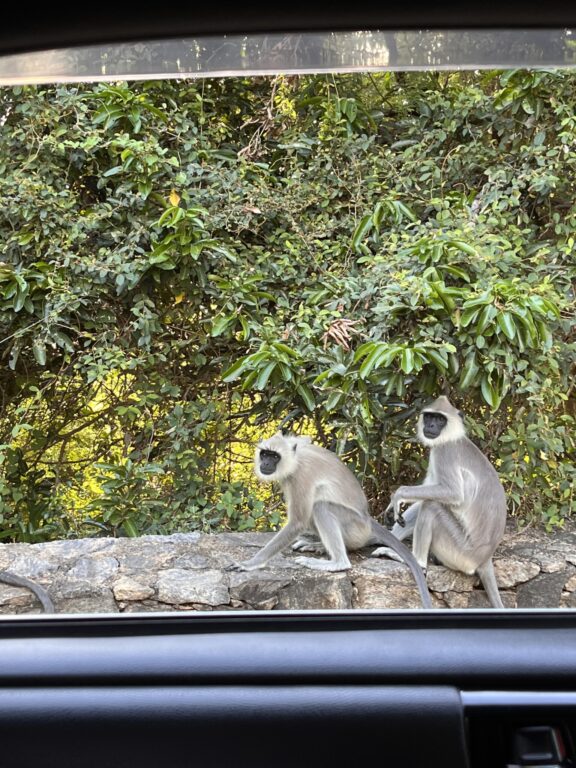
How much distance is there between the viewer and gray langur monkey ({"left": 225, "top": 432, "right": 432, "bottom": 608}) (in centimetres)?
443

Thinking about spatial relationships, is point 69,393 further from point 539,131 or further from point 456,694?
point 456,694

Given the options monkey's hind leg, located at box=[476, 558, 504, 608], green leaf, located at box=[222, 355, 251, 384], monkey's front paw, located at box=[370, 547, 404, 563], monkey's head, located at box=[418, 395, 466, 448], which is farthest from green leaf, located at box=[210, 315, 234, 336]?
monkey's hind leg, located at box=[476, 558, 504, 608]

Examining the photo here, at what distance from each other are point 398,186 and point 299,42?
4691 mm

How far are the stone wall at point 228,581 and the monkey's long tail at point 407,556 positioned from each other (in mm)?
67

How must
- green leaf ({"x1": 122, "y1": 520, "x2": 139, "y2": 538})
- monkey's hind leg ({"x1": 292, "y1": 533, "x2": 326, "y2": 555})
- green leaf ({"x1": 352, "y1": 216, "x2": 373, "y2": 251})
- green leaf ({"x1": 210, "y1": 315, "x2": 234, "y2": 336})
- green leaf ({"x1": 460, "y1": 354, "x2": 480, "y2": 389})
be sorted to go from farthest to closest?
green leaf ({"x1": 122, "y1": 520, "x2": 139, "y2": 538}) < green leaf ({"x1": 352, "y1": 216, "x2": 373, "y2": 251}) < green leaf ({"x1": 210, "y1": 315, "x2": 234, "y2": 336}) < monkey's hind leg ({"x1": 292, "y1": 533, "x2": 326, "y2": 555}) < green leaf ({"x1": 460, "y1": 354, "x2": 480, "y2": 389})

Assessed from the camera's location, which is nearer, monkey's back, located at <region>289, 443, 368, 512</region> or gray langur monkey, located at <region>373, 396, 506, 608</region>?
gray langur monkey, located at <region>373, 396, 506, 608</region>

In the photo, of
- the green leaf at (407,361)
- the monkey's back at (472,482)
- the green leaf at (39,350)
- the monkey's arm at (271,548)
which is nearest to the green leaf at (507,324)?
the green leaf at (407,361)

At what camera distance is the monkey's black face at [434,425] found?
4.55 metres

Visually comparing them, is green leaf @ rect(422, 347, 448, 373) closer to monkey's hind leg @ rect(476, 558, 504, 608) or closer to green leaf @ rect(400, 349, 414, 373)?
green leaf @ rect(400, 349, 414, 373)

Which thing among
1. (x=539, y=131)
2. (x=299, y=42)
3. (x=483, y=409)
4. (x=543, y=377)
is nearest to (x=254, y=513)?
(x=483, y=409)

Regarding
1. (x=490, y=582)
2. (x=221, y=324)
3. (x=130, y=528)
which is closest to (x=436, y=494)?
(x=490, y=582)

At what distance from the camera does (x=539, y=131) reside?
5.44 metres

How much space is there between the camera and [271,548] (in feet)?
14.5

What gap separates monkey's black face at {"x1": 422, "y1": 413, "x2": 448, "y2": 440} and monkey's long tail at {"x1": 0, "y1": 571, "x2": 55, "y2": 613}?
207cm
